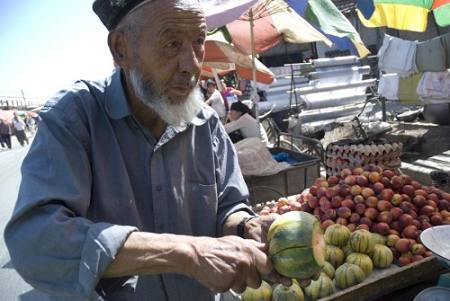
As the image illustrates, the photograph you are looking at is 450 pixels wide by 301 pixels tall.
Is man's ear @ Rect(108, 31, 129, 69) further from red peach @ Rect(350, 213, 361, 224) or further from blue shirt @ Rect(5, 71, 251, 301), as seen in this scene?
red peach @ Rect(350, 213, 361, 224)

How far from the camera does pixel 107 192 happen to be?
4.47 ft

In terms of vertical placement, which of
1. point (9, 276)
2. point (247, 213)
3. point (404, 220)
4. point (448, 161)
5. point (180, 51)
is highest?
point (180, 51)

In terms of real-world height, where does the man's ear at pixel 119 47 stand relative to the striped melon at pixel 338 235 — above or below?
above

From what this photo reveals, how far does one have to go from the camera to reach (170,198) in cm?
149

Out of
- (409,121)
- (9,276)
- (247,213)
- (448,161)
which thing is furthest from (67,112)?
(409,121)

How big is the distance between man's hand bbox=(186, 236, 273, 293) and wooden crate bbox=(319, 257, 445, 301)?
44.6 inches

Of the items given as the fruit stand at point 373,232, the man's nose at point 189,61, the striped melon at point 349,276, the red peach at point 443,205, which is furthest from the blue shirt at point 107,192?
the red peach at point 443,205

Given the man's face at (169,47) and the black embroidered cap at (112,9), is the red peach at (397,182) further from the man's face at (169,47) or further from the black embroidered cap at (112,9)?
the black embroidered cap at (112,9)

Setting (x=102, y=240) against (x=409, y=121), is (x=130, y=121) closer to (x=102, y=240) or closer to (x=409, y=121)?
(x=102, y=240)

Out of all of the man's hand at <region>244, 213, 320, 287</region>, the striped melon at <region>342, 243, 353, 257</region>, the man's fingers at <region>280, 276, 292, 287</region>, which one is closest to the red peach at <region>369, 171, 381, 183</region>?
the striped melon at <region>342, 243, 353, 257</region>

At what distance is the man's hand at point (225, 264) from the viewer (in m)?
1.08

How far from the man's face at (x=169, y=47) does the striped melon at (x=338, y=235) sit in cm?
177

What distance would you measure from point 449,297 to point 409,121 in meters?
8.56

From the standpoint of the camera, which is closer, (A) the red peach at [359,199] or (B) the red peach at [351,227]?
(B) the red peach at [351,227]
